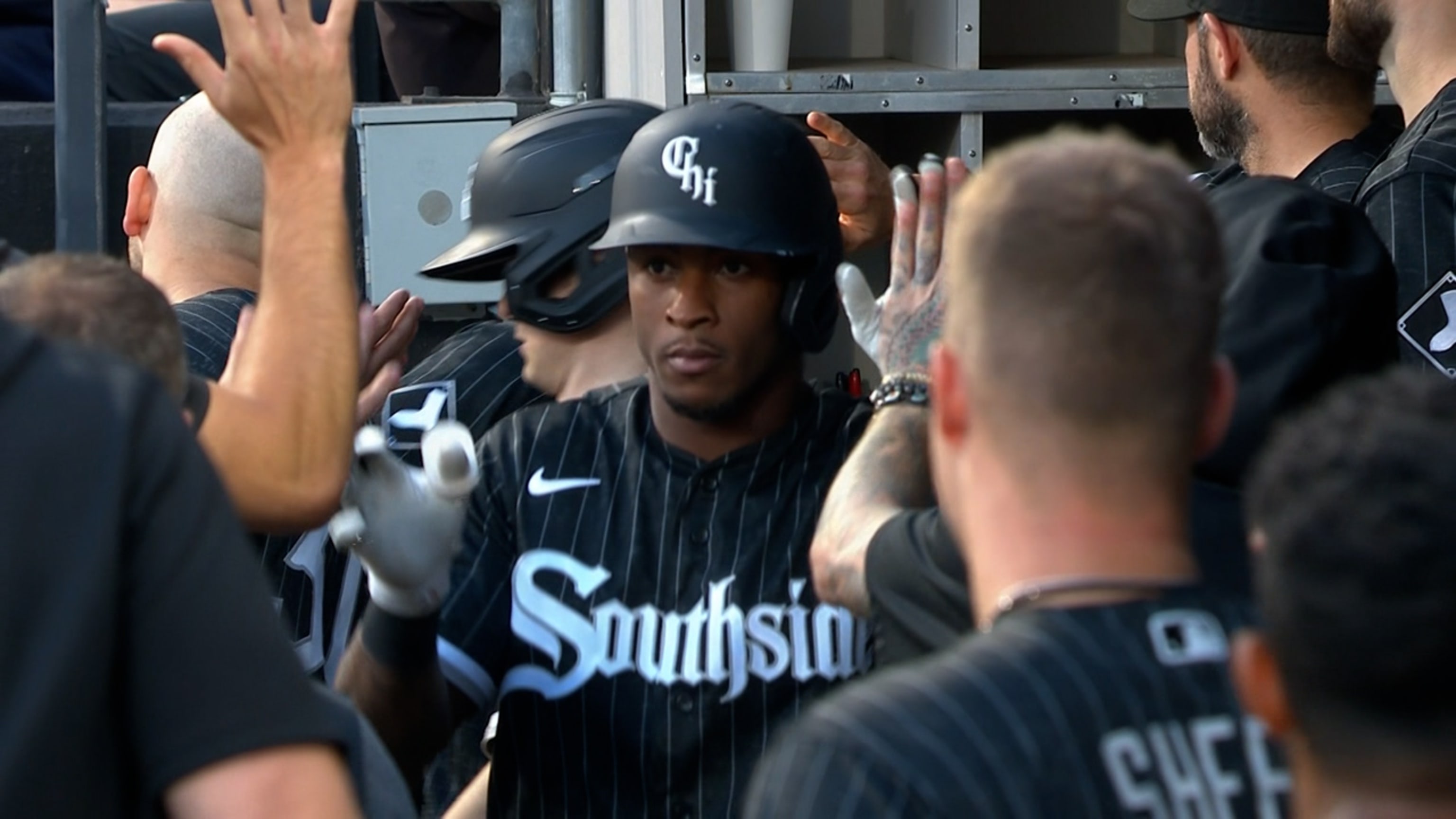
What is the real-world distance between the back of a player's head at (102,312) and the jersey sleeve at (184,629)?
0.35 meters

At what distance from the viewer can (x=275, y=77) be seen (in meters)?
2.27

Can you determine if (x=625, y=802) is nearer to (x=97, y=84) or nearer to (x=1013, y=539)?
Result: (x=1013, y=539)

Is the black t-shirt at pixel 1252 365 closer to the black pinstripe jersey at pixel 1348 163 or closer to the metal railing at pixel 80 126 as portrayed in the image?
the black pinstripe jersey at pixel 1348 163

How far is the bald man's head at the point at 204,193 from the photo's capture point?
3.58 metres

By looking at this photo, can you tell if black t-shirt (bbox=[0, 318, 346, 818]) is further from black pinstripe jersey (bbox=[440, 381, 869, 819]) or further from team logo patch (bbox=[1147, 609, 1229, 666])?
black pinstripe jersey (bbox=[440, 381, 869, 819])

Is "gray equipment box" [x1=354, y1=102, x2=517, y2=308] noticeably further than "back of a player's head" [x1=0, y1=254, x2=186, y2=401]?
Yes

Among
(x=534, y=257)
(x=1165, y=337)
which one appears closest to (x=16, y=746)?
(x=1165, y=337)

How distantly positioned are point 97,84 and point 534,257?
1.61 m

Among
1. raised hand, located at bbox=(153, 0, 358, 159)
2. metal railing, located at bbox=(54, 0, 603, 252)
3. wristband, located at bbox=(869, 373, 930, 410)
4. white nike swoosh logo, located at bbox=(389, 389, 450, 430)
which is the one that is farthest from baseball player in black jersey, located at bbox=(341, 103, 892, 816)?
metal railing, located at bbox=(54, 0, 603, 252)

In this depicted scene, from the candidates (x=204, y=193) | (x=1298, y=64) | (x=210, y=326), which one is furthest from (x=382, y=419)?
(x=1298, y=64)

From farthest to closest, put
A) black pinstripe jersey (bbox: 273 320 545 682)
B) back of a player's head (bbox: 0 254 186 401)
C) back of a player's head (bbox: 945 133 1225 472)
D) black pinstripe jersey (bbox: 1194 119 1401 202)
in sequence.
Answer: black pinstripe jersey (bbox: 1194 119 1401 202)
black pinstripe jersey (bbox: 273 320 545 682)
back of a player's head (bbox: 0 254 186 401)
back of a player's head (bbox: 945 133 1225 472)

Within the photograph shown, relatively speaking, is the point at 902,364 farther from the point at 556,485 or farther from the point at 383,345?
the point at 383,345

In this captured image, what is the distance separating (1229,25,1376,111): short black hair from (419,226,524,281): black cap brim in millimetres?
1558

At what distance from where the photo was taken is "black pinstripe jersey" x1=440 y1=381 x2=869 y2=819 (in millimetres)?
2453
